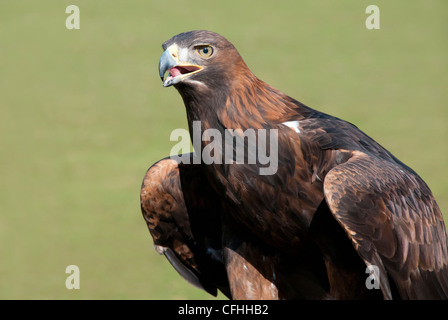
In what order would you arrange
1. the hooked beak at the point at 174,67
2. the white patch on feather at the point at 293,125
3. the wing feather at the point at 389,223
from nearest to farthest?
the wing feather at the point at 389,223 < the hooked beak at the point at 174,67 < the white patch on feather at the point at 293,125

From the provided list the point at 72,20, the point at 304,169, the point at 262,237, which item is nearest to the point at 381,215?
the point at 304,169

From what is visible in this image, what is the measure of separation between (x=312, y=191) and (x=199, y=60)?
880mm

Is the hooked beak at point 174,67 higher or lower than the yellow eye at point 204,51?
lower

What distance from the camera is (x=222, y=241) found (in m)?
4.27

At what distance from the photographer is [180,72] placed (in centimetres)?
375

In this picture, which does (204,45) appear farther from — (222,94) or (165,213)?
(165,213)

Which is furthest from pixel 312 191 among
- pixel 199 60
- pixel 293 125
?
pixel 199 60

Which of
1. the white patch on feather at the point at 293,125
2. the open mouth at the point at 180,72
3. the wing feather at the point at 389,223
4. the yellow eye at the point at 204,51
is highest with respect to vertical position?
the yellow eye at the point at 204,51

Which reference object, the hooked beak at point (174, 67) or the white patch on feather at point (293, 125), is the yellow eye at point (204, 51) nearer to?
the hooked beak at point (174, 67)

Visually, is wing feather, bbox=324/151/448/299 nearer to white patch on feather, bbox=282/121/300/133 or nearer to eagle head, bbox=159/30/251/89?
white patch on feather, bbox=282/121/300/133

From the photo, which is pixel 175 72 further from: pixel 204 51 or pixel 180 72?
pixel 204 51

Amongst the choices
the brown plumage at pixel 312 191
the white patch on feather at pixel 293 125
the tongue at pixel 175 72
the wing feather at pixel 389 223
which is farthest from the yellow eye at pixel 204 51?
the wing feather at pixel 389 223

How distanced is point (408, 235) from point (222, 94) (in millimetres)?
1169

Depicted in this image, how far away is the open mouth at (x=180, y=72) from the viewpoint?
11.9 ft
